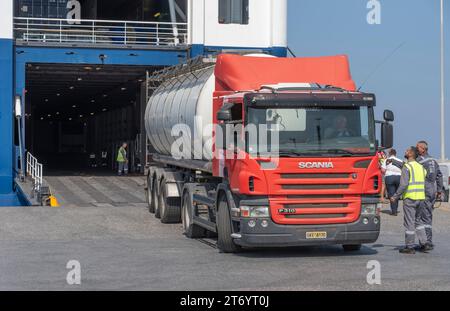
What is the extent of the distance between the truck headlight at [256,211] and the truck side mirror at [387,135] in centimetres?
253

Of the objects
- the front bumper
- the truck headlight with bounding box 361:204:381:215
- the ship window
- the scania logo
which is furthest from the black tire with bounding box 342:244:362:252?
the ship window

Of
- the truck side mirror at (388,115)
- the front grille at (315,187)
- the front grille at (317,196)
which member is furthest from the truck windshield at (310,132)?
the front grille at (317,196)

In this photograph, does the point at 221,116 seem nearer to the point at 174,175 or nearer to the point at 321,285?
the point at 321,285

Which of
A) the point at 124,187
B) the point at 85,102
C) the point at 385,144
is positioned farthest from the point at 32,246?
the point at 85,102

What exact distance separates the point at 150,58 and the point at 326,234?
857 inches

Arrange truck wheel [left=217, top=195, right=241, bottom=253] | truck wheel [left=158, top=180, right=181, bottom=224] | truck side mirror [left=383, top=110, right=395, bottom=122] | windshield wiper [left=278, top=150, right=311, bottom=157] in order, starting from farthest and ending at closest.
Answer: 1. truck wheel [left=158, top=180, right=181, bottom=224]
2. truck wheel [left=217, top=195, right=241, bottom=253]
3. truck side mirror [left=383, top=110, right=395, bottom=122]
4. windshield wiper [left=278, top=150, right=311, bottom=157]

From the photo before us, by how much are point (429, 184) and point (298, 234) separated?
3.13 meters

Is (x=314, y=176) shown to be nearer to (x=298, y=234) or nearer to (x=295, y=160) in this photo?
(x=295, y=160)

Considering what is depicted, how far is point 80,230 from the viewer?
20.1 meters

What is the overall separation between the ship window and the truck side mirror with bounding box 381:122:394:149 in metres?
21.5

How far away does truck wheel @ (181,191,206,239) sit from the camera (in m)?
18.5

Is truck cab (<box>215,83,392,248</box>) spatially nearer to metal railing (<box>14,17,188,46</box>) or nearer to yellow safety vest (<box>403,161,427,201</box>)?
yellow safety vest (<box>403,161,427,201</box>)

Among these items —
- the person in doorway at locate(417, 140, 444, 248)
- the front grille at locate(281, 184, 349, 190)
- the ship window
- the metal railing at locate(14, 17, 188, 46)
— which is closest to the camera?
the front grille at locate(281, 184, 349, 190)

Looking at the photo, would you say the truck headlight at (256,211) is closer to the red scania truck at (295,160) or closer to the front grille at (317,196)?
A: the red scania truck at (295,160)
